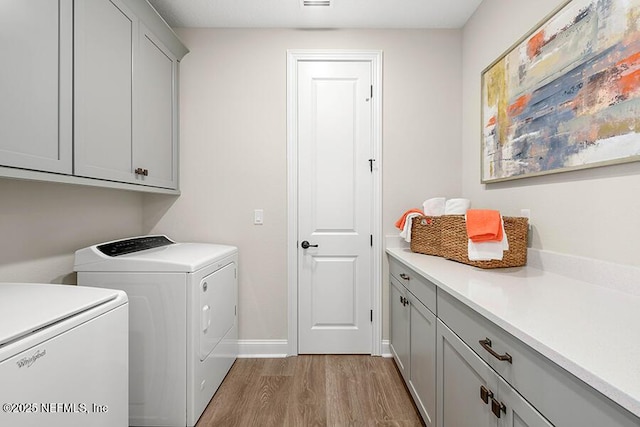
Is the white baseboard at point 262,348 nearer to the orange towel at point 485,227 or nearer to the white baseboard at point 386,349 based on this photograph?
the white baseboard at point 386,349

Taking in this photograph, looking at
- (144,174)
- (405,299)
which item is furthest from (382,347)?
(144,174)

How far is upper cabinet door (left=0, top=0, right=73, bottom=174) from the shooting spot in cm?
108

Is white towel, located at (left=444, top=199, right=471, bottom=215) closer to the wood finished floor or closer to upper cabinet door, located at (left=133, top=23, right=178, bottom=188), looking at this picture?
the wood finished floor

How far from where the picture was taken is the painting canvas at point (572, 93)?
111cm

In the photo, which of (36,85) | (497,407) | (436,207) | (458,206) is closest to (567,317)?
(497,407)

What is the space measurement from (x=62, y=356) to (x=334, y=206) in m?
1.85

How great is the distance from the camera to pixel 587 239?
1.31 metres

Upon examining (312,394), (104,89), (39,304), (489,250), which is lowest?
(312,394)

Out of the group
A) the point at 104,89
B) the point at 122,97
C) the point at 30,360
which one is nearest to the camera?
the point at 30,360

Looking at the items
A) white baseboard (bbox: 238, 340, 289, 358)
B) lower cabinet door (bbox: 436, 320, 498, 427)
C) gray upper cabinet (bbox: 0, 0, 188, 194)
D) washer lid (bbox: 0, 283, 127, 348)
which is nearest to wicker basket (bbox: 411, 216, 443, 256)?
lower cabinet door (bbox: 436, 320, 498, 427)

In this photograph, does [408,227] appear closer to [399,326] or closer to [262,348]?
[399,326]

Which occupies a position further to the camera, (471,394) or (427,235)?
(427,235)

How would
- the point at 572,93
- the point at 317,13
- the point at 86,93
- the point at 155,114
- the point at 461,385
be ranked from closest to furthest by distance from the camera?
1. the point at 461,385
2. the point at 572,93
3. the point at 86,93
4. the point at 155,114
5. the point at 317,13

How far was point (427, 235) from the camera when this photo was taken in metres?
2.09
